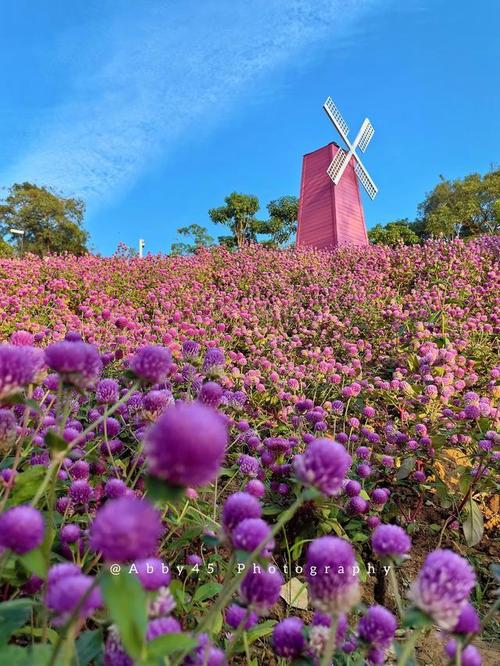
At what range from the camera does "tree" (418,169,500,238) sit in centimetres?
3044

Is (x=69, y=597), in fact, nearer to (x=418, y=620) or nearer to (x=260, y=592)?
(x=260, y=592)

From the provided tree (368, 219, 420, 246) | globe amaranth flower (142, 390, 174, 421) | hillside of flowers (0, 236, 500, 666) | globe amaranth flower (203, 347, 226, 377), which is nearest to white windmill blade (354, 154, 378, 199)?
tree (368, 219, 420, 246)

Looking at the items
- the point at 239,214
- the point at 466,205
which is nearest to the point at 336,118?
the point at 466,205

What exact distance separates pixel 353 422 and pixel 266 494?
29.4 inches

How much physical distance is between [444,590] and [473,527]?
5.38ft

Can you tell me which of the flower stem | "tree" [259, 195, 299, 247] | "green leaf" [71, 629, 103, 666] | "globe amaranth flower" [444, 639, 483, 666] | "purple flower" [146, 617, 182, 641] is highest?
"tree" [259, 195, 299, 247]

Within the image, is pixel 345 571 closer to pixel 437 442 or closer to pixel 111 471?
pixel 111 471

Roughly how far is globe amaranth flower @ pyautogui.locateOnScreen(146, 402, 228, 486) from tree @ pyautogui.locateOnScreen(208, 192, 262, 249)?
42952 millimetres

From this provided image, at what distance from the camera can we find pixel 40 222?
3809 centimetres

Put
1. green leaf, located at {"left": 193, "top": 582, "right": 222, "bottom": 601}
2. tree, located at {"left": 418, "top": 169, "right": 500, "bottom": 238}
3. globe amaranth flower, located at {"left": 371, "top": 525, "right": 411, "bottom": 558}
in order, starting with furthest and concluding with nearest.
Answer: tree, located at {"left": 418, "top": 169, "right": 500, "bottom": 238}
green leaf, located at {"left": 193, "top": 582, "right": 222, "bottom": 601}
globe amaranth flower, located at {"left": 371, "top": 525, "right": 411, "bottom": 558}

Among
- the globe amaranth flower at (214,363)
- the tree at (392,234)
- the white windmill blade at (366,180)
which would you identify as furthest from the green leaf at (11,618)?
the tree at (392,234)

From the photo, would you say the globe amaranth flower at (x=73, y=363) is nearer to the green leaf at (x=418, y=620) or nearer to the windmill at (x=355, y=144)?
the green leaf at (x=418, y=620)

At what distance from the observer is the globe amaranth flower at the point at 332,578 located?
30.0 inches

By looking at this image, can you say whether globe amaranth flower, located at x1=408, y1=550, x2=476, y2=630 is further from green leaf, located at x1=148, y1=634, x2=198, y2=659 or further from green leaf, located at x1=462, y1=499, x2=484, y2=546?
green leaf, located at x1=462, y1=499, x2=484, y2=546
